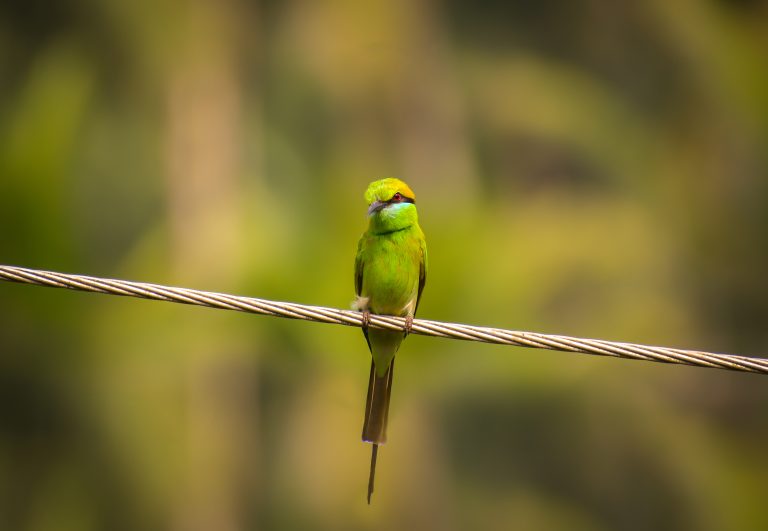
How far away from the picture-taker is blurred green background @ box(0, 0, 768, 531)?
7480 mm

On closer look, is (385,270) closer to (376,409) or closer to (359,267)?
(359,267)

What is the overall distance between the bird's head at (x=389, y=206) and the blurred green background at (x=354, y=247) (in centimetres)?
297

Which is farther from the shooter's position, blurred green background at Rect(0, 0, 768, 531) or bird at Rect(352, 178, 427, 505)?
blurred green background at Rect(0, 0, 768, 531)

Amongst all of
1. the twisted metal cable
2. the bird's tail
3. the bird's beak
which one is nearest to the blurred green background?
the bird's tail

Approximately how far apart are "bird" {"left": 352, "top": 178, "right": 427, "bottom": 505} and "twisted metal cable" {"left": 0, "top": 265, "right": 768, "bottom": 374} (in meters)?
1.18

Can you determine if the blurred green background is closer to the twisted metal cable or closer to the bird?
the bird

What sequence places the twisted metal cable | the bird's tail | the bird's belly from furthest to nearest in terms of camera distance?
the bird's belly
the bird's tail
the twisted metal cable

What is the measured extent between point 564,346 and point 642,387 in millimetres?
6661

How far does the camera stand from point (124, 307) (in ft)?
25.1

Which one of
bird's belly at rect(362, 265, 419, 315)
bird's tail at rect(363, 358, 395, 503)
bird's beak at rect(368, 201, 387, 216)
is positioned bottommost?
bird's tail at rect(363, 358, 395, 503)

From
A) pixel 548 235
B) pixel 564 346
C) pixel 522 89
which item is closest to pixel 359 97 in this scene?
pixel 522 89

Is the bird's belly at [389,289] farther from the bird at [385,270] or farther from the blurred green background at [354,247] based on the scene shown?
the blurred green background at [354,247]

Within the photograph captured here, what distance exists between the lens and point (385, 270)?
148 inches

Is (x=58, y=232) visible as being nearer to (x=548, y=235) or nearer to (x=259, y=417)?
(x=259, y=417)
